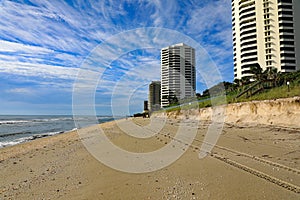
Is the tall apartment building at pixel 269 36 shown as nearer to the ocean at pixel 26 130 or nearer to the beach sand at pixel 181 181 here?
the ocean at pixel 26 130

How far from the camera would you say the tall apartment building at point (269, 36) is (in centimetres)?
6300

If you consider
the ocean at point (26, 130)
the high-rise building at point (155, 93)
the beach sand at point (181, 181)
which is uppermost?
the high-rise building at point (155, 93)

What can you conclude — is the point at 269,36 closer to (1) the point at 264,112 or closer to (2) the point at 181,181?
(1) the point at 264,112

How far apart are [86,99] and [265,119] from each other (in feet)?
50.8

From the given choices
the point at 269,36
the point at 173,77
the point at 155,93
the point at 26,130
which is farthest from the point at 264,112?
the point at 155,93

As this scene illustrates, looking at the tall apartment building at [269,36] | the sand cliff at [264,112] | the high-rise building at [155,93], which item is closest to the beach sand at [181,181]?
the sand cliff at [264,112]

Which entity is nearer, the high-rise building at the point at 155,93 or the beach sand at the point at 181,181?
the beach sand at the point at 181,181

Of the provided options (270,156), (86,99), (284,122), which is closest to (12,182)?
(86,99)

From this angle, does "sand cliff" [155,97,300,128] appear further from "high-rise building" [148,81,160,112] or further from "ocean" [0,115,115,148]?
"high-rise building" [148,81,160,112]

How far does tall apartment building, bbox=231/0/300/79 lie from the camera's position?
63000 mm

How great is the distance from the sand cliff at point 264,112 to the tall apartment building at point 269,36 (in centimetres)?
4410

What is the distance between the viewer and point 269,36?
6481 cm

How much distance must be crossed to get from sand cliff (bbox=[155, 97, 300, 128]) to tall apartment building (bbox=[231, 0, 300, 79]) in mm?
44099

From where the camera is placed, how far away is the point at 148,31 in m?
10.2
